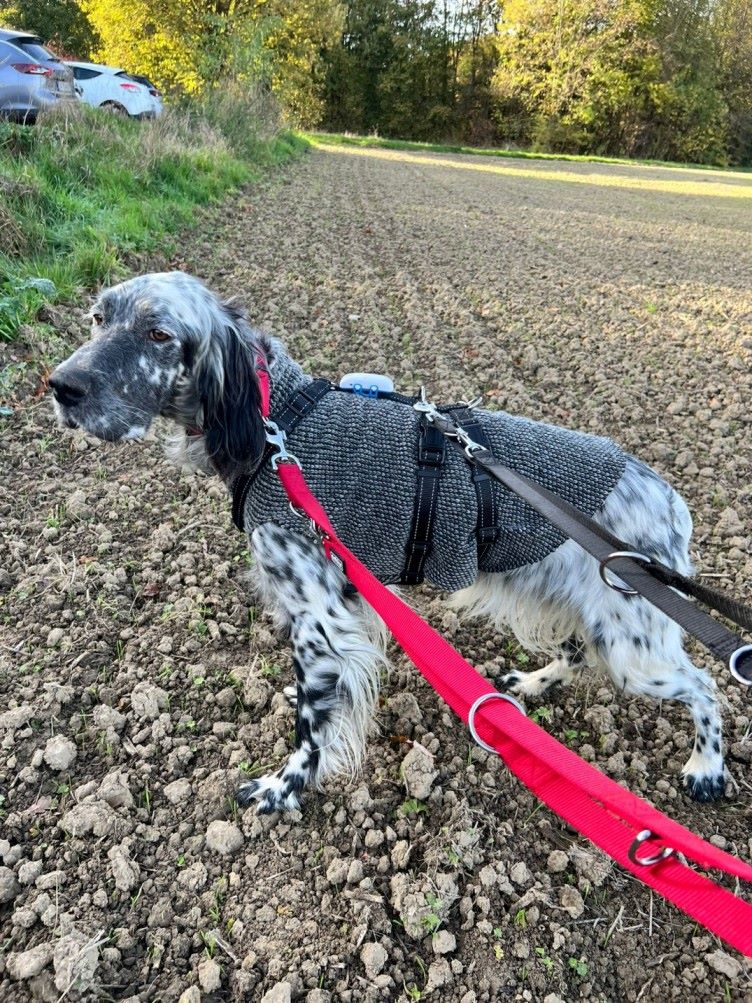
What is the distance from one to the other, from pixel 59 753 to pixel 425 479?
6.13ft

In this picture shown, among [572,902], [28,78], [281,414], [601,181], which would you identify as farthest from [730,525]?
[601,181]

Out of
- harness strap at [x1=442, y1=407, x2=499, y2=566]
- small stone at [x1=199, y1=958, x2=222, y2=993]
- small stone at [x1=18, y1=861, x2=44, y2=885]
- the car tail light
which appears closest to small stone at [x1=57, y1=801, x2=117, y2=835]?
small stone at [x1=18, y1=861, x2=44, y2=885]

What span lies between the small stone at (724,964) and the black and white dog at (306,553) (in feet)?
2.08

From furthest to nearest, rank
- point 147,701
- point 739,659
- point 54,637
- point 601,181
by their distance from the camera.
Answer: point 601,181
point 54,637
point 147,701
point 739,659

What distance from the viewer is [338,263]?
928 cm

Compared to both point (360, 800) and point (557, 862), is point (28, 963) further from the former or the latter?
point (557, 862)

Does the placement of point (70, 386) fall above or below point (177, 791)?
above

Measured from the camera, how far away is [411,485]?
8.36 ft

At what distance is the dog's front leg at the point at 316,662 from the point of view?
266 centimetres

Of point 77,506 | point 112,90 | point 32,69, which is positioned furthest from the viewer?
point 112,90

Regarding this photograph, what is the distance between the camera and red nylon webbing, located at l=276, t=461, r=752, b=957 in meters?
1.21

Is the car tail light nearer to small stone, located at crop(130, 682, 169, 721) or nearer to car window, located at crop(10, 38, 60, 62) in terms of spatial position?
car window, located at crop(10, 38, 60, 62)

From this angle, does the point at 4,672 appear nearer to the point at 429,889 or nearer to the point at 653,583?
the point at 429,889

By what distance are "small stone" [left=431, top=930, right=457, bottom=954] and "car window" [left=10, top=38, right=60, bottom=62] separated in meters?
14.7
